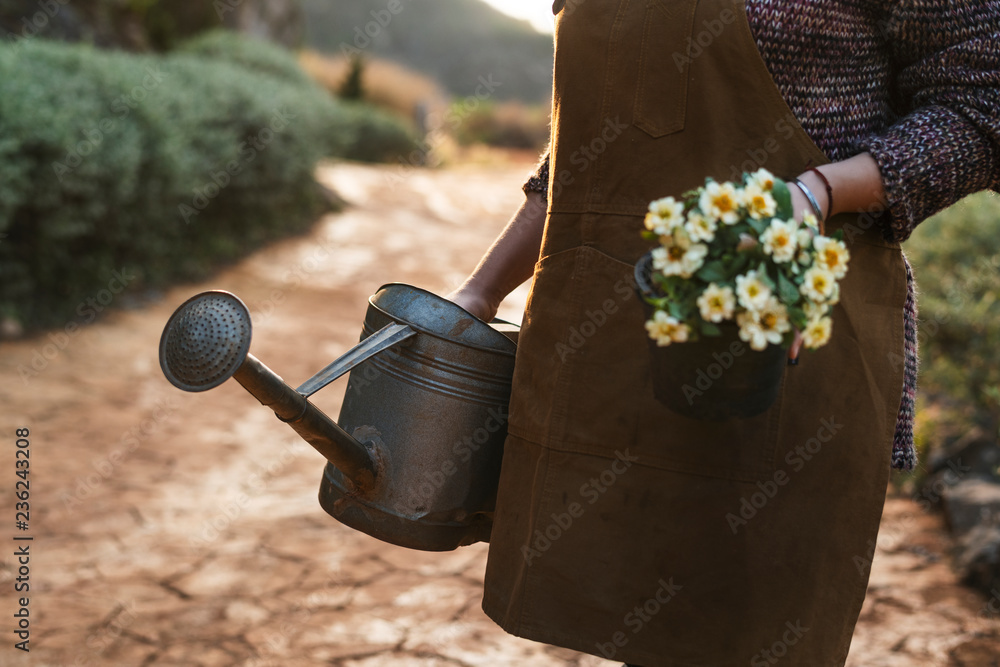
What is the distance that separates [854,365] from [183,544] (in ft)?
9.44

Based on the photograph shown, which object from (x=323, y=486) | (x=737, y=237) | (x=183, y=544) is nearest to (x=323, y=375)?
(x=323, y=486)

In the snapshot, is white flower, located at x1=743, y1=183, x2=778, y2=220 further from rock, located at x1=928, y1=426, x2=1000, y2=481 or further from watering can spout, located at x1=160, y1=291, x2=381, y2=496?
rock, located at x1=928, y1=426, x2=1000, y2=481

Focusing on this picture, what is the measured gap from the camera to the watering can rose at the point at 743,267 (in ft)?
3.05

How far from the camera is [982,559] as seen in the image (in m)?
3.14

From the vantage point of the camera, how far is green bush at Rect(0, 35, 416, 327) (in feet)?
16.6

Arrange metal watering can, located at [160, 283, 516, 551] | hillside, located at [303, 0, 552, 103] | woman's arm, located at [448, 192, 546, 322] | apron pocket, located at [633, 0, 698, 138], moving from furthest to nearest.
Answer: hillside, located at [303, 0, 552, 103] → woman's arm, located at [448, 192, 546, 322] → metal watering can, located at [160, 283, 516, 551] → apron pocket, located at [633, 0, 698, 138]

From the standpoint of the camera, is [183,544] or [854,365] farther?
[183,544]

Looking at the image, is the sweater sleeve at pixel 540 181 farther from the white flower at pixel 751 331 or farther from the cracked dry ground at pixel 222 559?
the cracked dry ground at pixel 222 559

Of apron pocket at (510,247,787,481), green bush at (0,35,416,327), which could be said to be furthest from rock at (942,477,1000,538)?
green bush at (0,35,416,327)

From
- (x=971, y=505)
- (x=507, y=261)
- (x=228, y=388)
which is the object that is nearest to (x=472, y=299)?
Answer: (x=507, y=261)

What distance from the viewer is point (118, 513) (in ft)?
11.7

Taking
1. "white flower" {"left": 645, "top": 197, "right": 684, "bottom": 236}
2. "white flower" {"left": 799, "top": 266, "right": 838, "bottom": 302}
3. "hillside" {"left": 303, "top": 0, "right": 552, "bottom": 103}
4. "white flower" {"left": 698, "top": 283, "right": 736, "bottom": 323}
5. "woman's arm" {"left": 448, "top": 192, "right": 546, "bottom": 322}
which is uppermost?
"white flower" {"left": 645, "top": 197, "right": 684, "bottom": 236}

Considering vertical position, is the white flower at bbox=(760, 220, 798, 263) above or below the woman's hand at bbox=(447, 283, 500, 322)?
above

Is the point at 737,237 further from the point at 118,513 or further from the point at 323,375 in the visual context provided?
the point at 118,513
